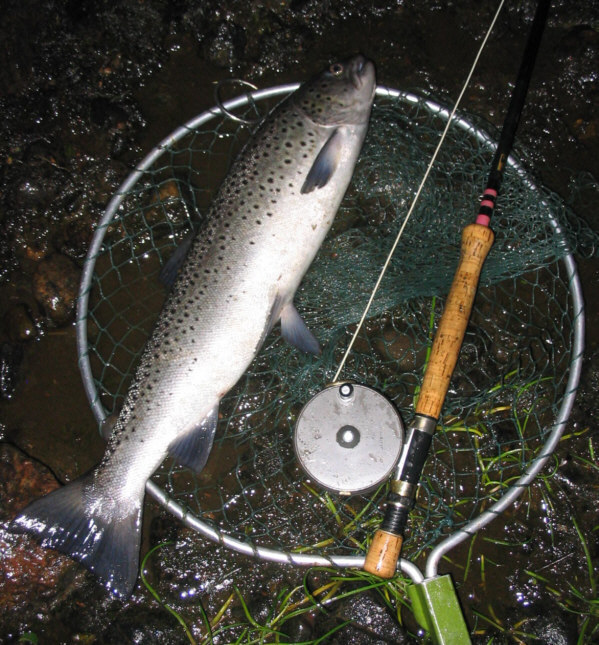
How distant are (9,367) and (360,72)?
2.67 m

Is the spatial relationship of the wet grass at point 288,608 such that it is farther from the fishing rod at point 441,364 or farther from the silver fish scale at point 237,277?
the silver fish scale at point 237,277

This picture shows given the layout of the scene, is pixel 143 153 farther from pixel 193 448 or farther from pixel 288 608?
A: pixel 288 608

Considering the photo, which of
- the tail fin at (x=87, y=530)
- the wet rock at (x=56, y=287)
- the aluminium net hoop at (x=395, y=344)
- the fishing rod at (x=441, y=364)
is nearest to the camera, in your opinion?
the fishing rod at (x=441, y=364)

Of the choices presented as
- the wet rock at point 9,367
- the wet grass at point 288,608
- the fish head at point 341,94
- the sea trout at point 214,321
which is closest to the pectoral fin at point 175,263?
the sea trout at point 214,321

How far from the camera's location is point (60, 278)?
9.93 ft

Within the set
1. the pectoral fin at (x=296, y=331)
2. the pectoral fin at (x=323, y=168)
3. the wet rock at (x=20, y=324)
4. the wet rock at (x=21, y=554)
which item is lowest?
the wet rock at (x=21, y=554)

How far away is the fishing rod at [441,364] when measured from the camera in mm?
2174

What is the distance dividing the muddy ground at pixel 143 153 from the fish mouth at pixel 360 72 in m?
0.67

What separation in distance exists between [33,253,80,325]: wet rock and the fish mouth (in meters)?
1.99

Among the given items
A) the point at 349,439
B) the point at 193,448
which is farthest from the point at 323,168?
the point at 193,448

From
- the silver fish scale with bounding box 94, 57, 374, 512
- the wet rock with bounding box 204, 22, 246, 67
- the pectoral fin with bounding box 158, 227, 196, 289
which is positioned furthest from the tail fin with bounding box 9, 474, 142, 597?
the wet rock with bounding box 204, 22, 246, 67

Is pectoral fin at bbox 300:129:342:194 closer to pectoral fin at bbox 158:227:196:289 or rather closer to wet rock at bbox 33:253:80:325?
pectoral fin at bbox 158:227:196:289

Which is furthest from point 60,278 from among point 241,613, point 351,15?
point 351,15

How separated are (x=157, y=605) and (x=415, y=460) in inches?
70.9
